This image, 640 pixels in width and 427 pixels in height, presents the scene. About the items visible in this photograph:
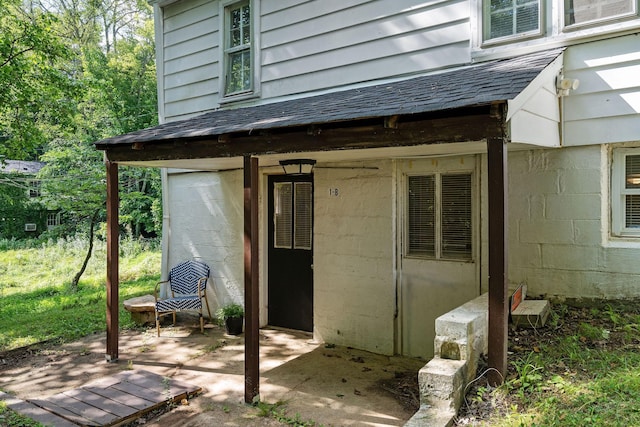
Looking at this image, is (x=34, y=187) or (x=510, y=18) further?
(x=34, y=187)

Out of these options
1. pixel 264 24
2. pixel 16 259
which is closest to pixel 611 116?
pixel 264 24

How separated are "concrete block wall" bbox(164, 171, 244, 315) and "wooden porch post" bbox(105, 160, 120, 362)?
1.79 meters

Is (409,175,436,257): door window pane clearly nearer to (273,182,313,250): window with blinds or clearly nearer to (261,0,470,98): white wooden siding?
(261,0,470,98): white wooden siding

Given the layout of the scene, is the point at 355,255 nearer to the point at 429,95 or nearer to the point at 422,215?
the point at 422,215

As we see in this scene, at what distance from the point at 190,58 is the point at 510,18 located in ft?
16.8

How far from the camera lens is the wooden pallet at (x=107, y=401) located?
12.7 feet

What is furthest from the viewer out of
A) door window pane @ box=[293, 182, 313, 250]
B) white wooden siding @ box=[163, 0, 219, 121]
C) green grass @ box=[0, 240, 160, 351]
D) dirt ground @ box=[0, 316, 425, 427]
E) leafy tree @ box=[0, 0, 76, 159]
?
white wooden siding @ box=[163, 0, 219, 121]

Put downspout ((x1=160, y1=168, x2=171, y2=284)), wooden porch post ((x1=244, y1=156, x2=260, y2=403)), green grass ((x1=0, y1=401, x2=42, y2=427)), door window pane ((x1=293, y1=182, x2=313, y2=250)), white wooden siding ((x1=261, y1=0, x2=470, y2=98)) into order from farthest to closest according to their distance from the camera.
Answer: downspout ((x1=160, y1=168, x2=171, y2=284)) < door window pane ((x1=293, y1=182, x2=313, y2=250)) < white wooden siding ((x1=261, y1=0, x2=470, y2=98)) < wooden porch post ((x1=244, y1=156, x2=260, y2=403)) < green grass ((x1=0, y1=401, x2=42, y2=427))

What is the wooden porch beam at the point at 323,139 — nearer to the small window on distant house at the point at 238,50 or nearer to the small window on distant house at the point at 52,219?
the small window on distant house at the point at 238,50

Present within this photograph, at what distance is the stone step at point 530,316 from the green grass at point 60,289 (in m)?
5.64

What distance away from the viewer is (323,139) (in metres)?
3.72

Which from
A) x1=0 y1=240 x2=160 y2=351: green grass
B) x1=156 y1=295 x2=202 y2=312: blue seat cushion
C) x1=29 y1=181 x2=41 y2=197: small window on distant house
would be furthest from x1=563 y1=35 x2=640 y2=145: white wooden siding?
x1=29 y1=181 x2=41 y2=197: small window on distant house

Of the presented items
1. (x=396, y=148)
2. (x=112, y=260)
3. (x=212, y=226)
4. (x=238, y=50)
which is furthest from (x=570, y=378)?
(x=238, y=50)

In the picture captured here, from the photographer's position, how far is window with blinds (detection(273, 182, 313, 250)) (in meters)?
6.44
